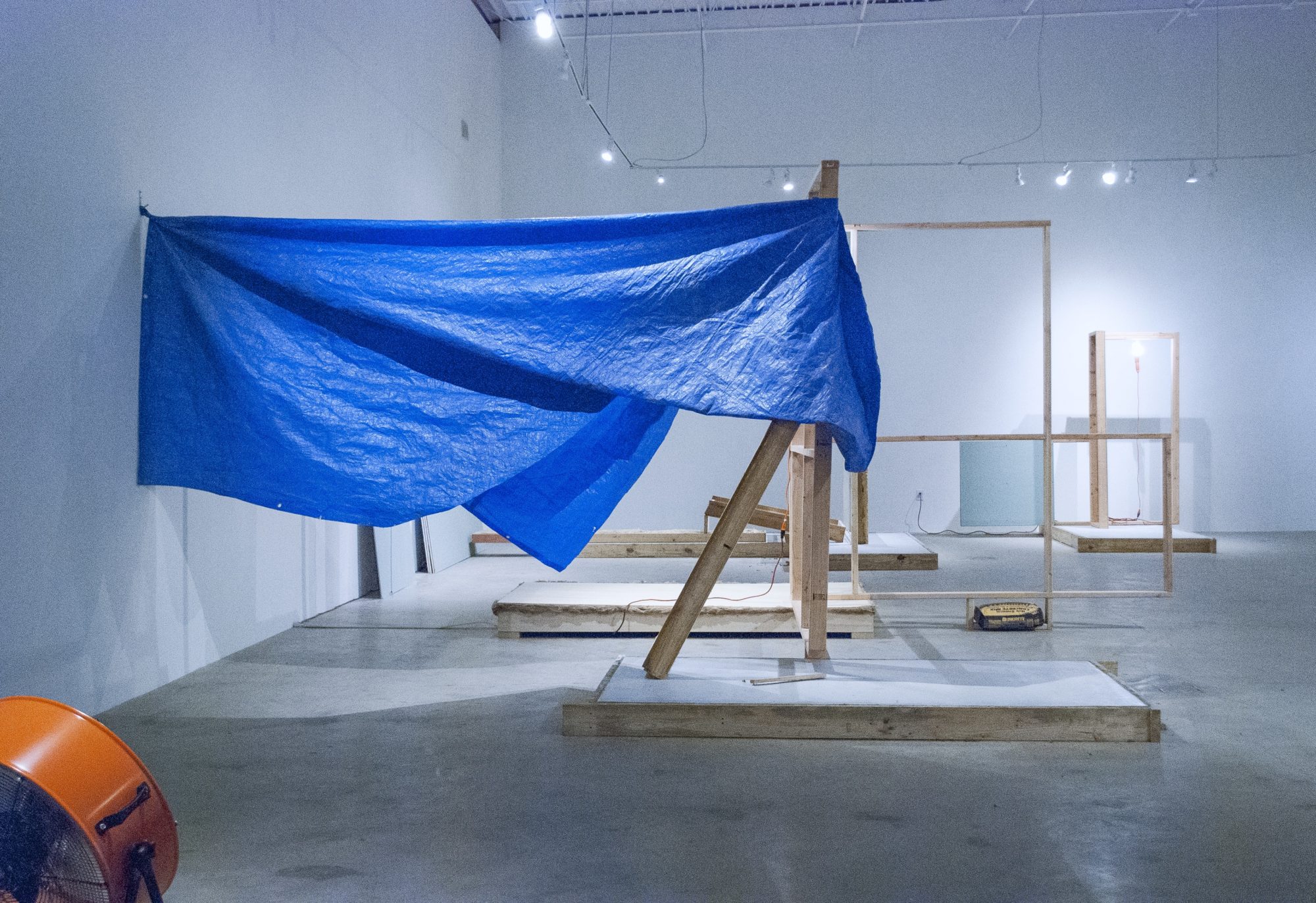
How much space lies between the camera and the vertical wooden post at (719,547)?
3.26 m

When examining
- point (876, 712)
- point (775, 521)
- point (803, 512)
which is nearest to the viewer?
point (876, 712)

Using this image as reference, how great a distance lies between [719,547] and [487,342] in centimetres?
99

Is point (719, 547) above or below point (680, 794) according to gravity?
above

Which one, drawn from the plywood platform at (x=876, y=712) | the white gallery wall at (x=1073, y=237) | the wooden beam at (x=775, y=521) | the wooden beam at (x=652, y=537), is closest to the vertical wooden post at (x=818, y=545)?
the plywood platform at (x=876, y=712)

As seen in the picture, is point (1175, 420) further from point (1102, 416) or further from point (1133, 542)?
point (1133, 542)

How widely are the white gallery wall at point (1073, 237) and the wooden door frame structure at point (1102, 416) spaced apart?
18cm

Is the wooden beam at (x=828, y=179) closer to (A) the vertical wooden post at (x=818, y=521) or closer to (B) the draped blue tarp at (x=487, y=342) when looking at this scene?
(A) the vertical wooden post at (x=818, y=521)

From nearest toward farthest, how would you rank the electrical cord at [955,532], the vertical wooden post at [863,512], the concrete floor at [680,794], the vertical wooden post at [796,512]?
the concrete floor at [680,794], the vertical wooden post at [796,512], the vertical wooden post at [863,512], the electrical cord at [955,532]

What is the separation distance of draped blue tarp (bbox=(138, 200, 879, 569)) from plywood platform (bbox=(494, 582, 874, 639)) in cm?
139

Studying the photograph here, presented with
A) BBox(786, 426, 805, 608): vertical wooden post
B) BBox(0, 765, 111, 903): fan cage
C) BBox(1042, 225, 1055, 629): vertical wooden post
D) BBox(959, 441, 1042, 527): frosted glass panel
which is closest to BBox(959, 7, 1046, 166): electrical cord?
BBox(959, 441, 1042, 527): frosted glass panel

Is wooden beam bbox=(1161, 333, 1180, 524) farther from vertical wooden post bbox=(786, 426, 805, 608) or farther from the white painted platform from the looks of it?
the white painted platform

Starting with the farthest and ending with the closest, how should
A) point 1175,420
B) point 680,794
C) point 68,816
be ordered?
1. point 1175,420
2. point 680,794
3. point 68,816

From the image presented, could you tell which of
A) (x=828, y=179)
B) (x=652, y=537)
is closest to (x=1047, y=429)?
(x=828, y=179)

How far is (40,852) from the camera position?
61.1 inches
